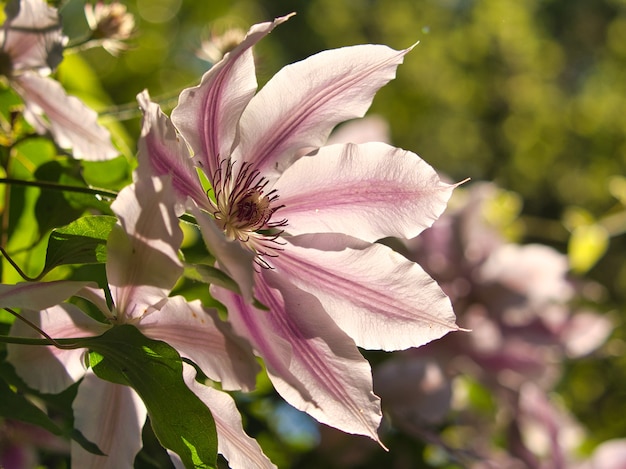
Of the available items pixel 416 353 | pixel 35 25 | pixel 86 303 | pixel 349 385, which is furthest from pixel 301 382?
pixel 416 353

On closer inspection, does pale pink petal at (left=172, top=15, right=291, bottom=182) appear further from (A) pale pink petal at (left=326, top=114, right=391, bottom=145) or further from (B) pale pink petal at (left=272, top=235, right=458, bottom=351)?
(A) pale pink petal at (left=326, top=114, right=391, bottom=145)

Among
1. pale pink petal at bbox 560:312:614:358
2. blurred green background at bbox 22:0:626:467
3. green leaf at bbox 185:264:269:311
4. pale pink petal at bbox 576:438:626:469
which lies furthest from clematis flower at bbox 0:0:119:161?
blurred green background at bbox 22:0:626:467

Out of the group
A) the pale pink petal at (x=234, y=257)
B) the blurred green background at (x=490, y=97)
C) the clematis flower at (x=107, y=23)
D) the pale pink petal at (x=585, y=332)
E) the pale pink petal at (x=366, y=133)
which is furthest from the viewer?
the blurred green background at (x=490, y=97)

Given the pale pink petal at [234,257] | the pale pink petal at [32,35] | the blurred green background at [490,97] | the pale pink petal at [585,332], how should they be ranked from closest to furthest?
1. the pale pink petal at [234,257]
2. the pale pink petal at [32,35]
3. the pale pink petal at [585,332]
4. the blurred green background at [490,97]

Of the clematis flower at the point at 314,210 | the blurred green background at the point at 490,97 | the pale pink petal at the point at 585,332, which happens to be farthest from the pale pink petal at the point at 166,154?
the blurred green background at the point at 490,97

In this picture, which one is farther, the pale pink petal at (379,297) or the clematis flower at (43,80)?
the clematis flower at (43,80)

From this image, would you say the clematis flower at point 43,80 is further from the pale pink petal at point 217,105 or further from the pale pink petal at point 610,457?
the pale pink petal at point 610,457

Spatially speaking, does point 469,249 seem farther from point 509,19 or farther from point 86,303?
point 509,19
